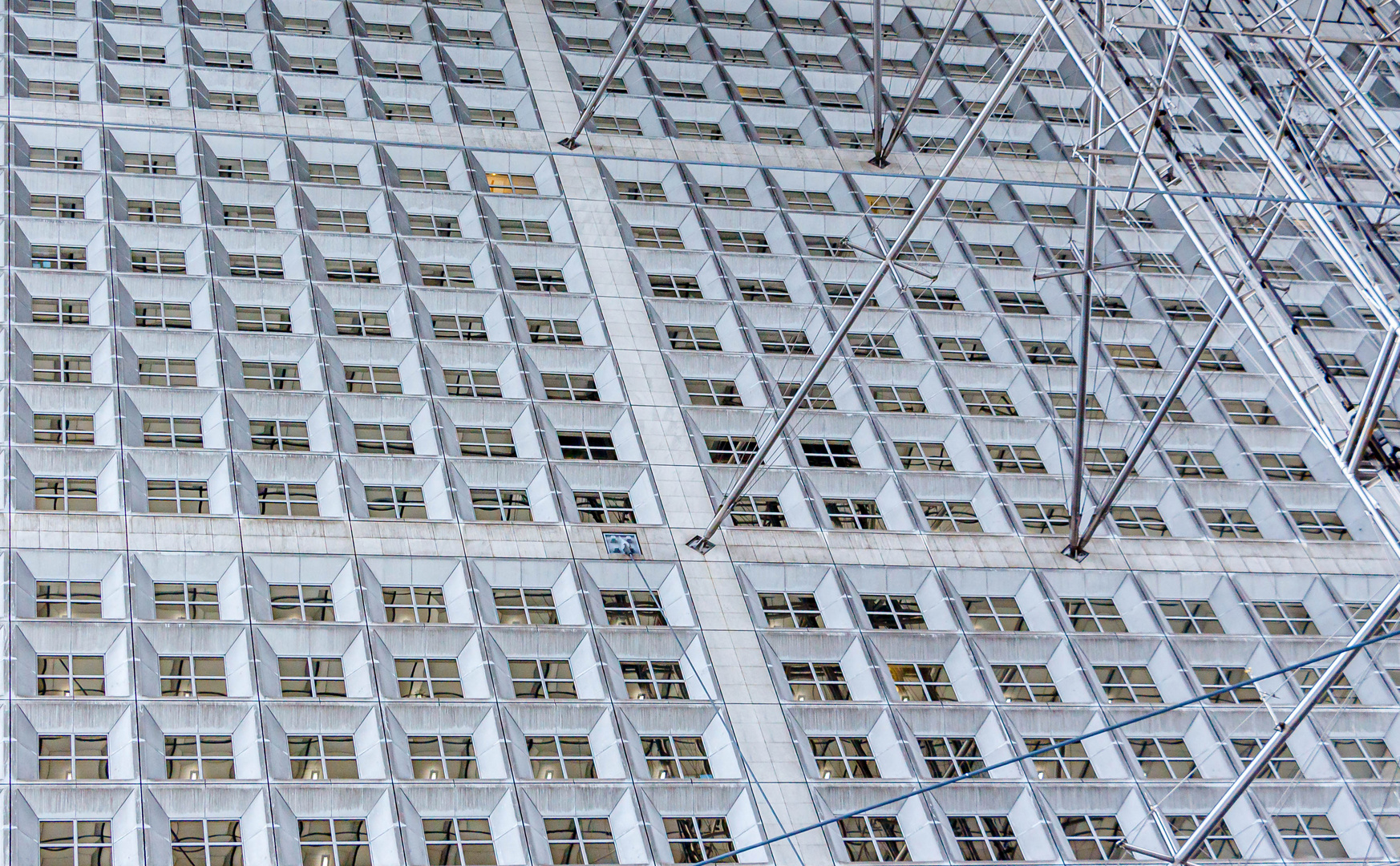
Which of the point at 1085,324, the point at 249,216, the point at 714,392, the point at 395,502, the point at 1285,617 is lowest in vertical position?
the point at 1285,617

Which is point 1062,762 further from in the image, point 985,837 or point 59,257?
point 59,257

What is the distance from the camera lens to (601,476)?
40.4m

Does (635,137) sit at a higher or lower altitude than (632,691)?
higher

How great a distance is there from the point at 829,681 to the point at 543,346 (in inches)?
445

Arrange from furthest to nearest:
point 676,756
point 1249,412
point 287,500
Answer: point 1249,412 < point 287,500 < point 676,756

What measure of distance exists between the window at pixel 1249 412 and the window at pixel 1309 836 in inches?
485

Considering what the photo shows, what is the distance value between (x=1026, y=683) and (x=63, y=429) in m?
22.5

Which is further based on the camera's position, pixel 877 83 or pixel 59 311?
pixel 877 83

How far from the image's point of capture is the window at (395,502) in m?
39.1

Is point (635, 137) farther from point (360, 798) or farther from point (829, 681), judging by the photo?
point (360, 798)

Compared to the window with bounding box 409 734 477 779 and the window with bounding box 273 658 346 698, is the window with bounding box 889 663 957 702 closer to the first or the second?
the window with bounding box 409 734 477 779

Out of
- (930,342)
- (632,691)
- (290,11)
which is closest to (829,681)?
(632,691)

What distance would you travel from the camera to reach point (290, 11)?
5125 cm

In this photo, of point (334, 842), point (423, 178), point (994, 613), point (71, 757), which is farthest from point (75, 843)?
point (423, 178)
